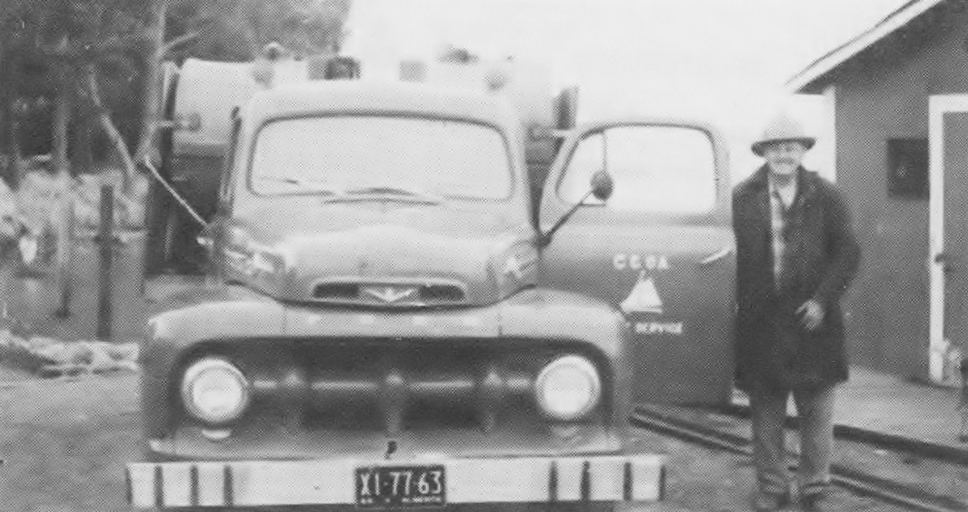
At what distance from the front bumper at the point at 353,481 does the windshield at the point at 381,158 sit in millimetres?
1914

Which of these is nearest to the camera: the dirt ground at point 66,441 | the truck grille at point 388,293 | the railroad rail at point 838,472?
the truck grille at point 388,293

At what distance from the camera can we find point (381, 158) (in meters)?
8.38

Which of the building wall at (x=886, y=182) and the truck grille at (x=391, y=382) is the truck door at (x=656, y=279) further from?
the building wall at (x=886, y=182)

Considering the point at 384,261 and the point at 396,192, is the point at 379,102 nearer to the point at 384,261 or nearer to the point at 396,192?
the point at 396,192

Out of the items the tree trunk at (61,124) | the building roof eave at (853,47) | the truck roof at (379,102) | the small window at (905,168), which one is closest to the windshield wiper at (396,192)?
the truck roof at (379,102)

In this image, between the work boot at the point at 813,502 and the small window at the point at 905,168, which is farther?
the small window at the point at 905,168

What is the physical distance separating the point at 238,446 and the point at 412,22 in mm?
44766

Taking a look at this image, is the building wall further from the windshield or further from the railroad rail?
the windshield

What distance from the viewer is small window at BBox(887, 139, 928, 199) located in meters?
17.3

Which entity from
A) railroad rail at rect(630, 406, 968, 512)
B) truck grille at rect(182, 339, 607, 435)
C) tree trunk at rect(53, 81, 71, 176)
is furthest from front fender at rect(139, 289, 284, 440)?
tree trunk at rect(53, 81, 71, 176)

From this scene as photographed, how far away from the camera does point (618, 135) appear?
31.0ft

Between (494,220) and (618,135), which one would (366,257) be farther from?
(618,135)

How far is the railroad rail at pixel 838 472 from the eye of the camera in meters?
9.33

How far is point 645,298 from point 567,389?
2192 millimetres
